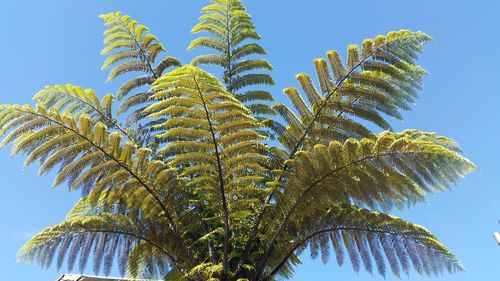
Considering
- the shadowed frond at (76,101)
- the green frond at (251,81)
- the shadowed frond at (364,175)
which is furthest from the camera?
the green frond at (251,81)

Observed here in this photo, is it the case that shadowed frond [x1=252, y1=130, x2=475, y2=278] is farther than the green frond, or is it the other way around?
the green frond

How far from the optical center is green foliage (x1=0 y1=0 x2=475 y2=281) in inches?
226

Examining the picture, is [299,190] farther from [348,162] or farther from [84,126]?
[84,126]

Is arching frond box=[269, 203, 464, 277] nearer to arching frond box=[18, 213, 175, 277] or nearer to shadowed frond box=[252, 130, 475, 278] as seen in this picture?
shadowed frond box=[252, 130, 475, 278]

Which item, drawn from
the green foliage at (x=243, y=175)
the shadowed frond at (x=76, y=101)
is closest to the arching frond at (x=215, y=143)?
the green foliage at (x=243, y=175)

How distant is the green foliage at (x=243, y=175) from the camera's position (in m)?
5.74

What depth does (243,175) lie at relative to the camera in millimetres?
6266

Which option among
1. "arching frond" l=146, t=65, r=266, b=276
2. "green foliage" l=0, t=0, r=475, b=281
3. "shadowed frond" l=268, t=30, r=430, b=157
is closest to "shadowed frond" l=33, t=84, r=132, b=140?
"green foliage" l=0, t=0, r=475, b=281

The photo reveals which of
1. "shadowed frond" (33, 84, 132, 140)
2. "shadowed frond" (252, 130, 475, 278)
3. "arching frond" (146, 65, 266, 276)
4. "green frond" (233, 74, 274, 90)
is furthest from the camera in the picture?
"green frond" (233, 74, 274, 90)

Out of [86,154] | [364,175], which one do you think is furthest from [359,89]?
[86,154]

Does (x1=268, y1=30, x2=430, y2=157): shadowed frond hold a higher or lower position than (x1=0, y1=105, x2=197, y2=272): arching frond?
higher

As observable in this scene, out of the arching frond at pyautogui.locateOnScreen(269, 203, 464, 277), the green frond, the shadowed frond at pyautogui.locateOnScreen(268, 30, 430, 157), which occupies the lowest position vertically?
the arching frond at pyautogui.locateOnScreen(269, 203, 464, 277)

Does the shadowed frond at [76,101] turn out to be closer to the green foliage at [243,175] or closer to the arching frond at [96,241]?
the green foliage at [243,175]

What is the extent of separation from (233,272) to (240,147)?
1378 mm
